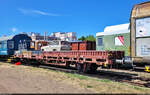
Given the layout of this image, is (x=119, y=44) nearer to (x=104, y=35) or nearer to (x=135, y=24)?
(x=104, y=35)

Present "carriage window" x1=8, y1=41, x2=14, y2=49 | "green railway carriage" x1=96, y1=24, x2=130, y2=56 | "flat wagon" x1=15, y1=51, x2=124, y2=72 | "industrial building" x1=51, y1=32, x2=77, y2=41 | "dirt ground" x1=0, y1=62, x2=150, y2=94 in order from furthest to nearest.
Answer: "industrial building" x1=51, y1=32, x2=77, y2=41 → "carriage window" x1=8, y1=41, x2=14, y2=49 → "green railway carriage" x1=96, y1=24, x2=130, y2=56 → "flat wagon" x1=15, y1=51, x2=124, y2=72 → "dirt ground" x1=0, y1=62, x2=150, y2=94

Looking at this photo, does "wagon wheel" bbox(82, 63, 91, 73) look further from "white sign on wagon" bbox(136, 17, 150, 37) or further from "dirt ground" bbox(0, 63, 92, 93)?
"white sign on wagon" bbox(136, 17, 150, 37)

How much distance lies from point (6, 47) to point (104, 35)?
1306 centimetres

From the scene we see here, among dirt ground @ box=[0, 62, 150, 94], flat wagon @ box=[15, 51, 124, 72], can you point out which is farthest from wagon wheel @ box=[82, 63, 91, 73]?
dirt ground @ box=[0, 62, 150, 94]

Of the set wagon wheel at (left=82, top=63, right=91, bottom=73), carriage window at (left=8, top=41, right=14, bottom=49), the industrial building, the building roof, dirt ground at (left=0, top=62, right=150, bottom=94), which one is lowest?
dirt ground at (left=0, top=62, right=150, bottom=94)

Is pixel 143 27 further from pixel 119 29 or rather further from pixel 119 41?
pixel 119 29

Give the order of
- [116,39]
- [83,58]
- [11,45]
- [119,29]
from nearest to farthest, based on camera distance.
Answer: [83,58] < [116,39] < [119,29] < [11,45]

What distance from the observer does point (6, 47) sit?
769 inches

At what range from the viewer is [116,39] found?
12992mm

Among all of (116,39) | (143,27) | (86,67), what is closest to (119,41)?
(116,39)

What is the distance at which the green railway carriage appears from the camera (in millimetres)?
12320

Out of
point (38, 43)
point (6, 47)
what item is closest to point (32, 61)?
point (38, 43)

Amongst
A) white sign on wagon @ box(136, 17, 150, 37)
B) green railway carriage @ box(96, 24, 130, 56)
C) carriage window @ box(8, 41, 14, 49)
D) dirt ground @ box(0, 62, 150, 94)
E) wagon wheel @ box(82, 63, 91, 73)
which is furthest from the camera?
carriage window @ box(8, 41, 14, 49)

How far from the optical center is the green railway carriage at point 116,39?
485 inches
